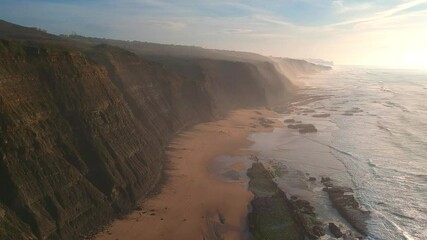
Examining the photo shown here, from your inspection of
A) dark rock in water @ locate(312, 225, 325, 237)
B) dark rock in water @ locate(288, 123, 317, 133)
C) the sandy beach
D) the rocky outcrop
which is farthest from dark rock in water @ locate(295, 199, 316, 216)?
dark rock in water @ locate(288, 123, 317, 133)

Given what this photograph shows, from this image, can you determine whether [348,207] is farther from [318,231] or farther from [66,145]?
[66,145]

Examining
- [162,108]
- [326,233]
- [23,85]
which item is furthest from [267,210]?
[162,108]

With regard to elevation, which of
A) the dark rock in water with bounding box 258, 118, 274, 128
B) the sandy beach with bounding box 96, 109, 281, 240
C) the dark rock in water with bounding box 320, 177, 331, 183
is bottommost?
the sandy beach with bounding box 96, 109, 281, 240

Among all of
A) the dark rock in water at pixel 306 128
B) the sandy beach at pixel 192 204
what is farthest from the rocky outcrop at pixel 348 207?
the dark rock in water at pixel 306 128

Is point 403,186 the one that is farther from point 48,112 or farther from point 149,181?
point 48,112

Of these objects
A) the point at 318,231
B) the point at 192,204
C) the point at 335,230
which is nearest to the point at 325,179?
the point at 335,230

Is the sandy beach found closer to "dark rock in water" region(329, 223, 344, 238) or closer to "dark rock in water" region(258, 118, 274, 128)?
"dark rock in water" region(329, 223, 344, 238)
